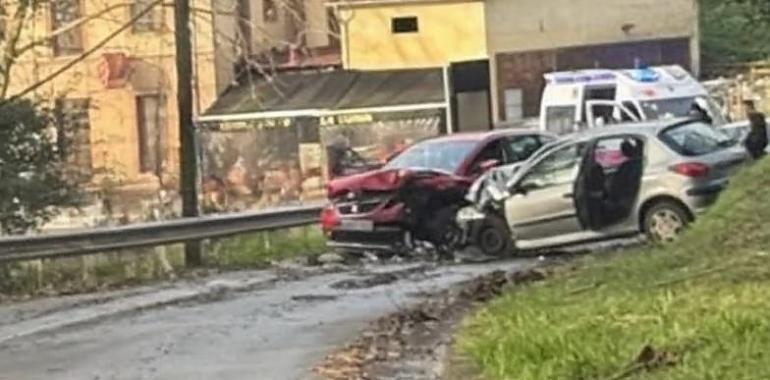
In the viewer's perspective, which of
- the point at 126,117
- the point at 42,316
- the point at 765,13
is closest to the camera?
the point at 765,13

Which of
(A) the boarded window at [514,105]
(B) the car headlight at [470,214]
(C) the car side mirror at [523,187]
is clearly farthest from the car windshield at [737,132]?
(A) the boarded window at [514,105]

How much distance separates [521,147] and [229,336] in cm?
1226

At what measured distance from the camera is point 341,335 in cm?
1467

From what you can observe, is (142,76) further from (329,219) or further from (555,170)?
(555,170)

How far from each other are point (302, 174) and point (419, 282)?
2167 centimetres

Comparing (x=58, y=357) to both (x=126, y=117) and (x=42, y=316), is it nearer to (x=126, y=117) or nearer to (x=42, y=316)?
(x=42, y=316)

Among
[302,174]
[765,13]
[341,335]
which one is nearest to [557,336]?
[341,335]

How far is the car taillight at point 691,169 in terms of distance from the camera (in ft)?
71.4

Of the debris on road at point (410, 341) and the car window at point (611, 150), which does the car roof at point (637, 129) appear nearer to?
the car window at point (611, 150)

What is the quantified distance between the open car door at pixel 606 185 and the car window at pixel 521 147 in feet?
13.9

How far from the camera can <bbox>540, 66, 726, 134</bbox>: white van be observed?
125 feet

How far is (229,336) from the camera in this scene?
49.3 feet

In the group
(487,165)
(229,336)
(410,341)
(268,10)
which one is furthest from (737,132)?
(268,10)

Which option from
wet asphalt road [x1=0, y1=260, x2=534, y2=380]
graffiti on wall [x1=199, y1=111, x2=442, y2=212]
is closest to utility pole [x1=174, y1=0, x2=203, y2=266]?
wet asphalt road [x1=0, y1=260, x2=534, y2=380]
